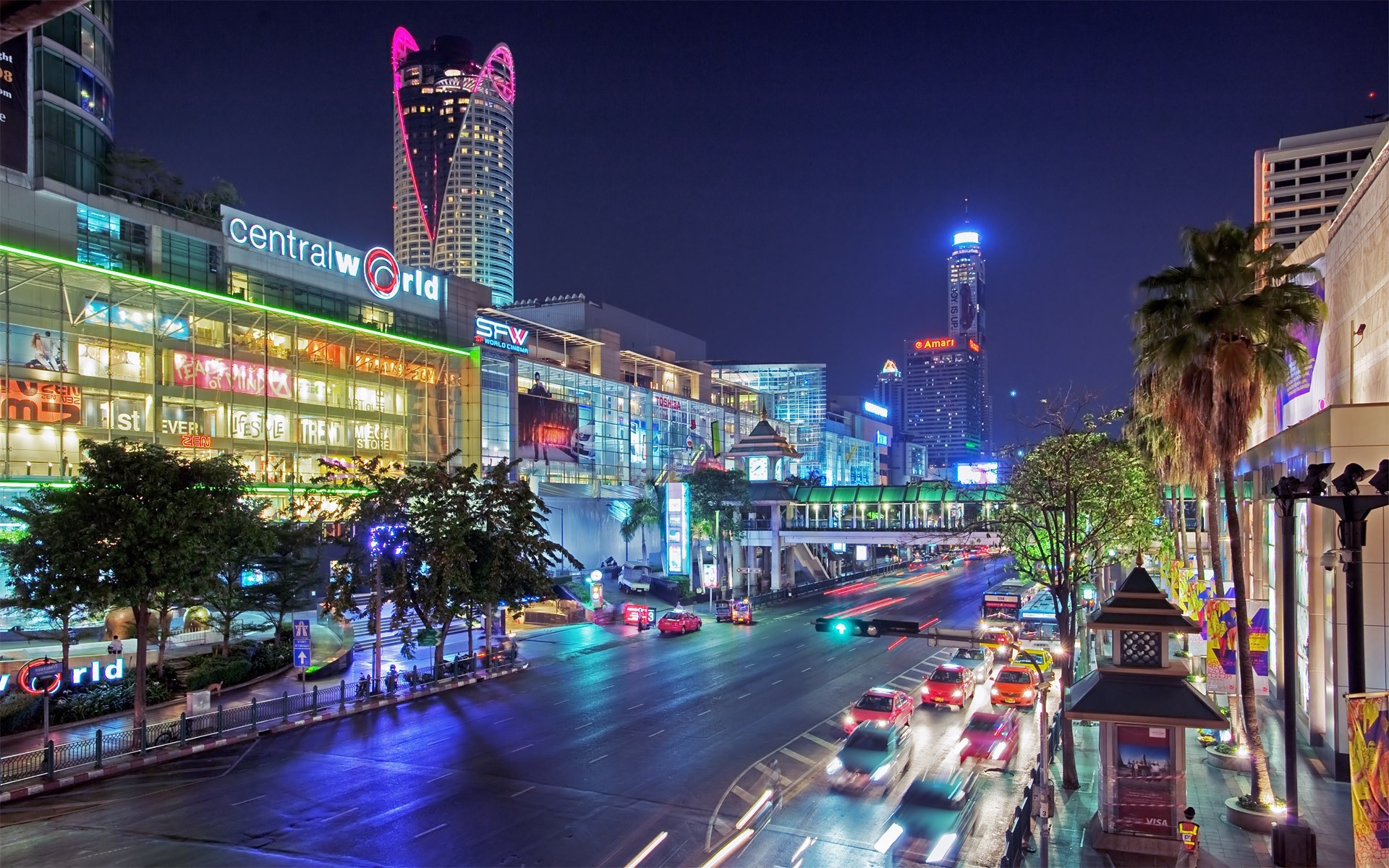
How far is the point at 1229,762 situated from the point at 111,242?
61.6m

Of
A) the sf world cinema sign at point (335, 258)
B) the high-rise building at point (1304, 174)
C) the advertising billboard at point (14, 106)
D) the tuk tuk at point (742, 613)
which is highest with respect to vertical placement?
the high-rise building at point (1304, 174)

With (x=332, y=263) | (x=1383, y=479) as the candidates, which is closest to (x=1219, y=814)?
(x=1383, y=479)

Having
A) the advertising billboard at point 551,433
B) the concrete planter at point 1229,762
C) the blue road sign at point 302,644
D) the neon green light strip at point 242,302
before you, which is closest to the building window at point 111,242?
the neon green light strip at point 242,302

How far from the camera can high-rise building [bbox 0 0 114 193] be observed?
4994cm

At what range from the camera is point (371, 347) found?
7181 centimetres

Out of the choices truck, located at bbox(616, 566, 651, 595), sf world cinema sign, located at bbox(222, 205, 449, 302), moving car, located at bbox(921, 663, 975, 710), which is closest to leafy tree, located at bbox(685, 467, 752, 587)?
truck, located at bbox(616, 566, 651, 595)

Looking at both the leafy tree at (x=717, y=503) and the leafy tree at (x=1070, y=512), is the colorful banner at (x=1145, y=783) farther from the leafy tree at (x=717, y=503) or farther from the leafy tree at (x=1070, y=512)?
the leafy tree at (x=717, y=503)

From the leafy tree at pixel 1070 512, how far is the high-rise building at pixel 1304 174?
14793 centimetres

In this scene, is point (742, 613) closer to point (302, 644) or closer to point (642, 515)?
point (642, 515)

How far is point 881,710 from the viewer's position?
93.2 feet

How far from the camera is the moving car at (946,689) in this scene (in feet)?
111

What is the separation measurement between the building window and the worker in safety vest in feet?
191

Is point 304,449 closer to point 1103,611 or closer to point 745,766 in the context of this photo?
point 745,766

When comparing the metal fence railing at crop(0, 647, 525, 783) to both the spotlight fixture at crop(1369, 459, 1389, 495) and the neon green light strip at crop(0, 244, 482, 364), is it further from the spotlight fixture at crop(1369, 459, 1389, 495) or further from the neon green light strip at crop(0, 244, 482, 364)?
the neon green light strip at crop(0, 244, 482, 364)
